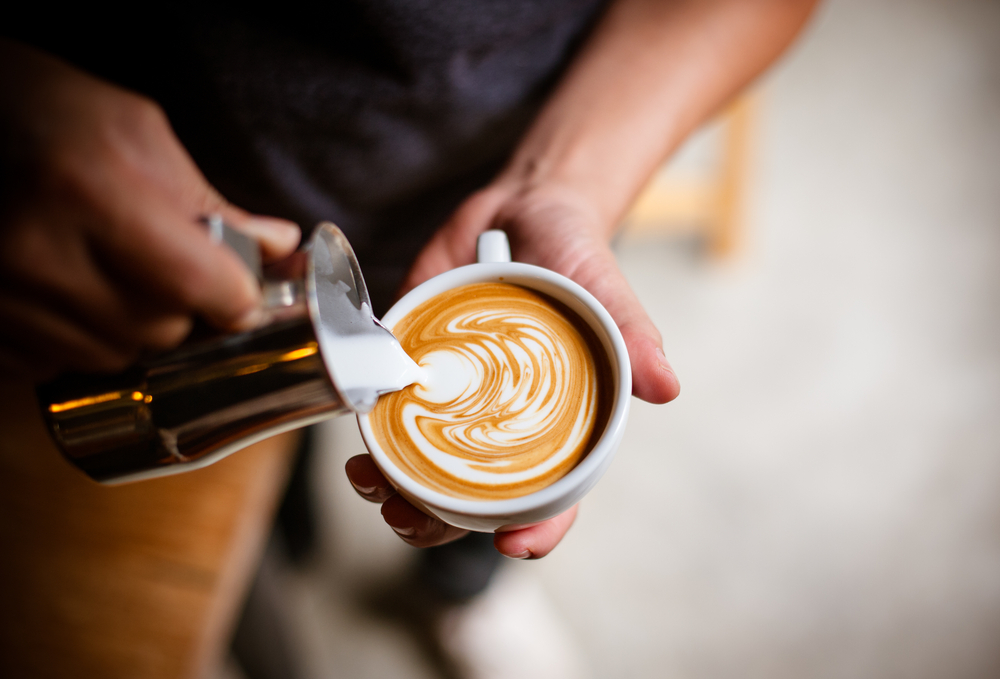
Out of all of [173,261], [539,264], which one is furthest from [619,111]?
[173,261]

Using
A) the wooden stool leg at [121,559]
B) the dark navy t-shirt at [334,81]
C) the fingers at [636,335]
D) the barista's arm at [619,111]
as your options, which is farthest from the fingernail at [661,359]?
the wooden stool leg at [121,559]

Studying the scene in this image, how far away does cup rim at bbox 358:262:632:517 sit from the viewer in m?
0.60

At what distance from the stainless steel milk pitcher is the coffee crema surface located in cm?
14

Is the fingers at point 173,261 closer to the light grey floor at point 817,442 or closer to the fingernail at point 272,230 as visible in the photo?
the fingernail at point 272,230

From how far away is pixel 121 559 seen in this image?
99cm

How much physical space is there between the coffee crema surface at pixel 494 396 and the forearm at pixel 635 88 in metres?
0.25

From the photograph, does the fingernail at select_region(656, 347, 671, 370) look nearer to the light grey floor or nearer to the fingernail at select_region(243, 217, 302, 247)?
the fingernail at select_region(243, 217, 302, 247)

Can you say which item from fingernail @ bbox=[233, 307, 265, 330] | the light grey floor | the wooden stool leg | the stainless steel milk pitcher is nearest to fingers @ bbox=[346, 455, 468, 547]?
the stainless steel milk pitcher

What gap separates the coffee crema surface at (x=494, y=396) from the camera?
0.67m

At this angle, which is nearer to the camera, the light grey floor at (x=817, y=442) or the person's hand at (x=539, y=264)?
the person's hand at (x=539, y=264)

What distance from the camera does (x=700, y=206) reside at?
199 cm

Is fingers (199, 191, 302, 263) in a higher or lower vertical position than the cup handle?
lower

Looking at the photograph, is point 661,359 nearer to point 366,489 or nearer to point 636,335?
point 636,335

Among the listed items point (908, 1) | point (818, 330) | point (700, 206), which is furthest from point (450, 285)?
point (908, 1)
